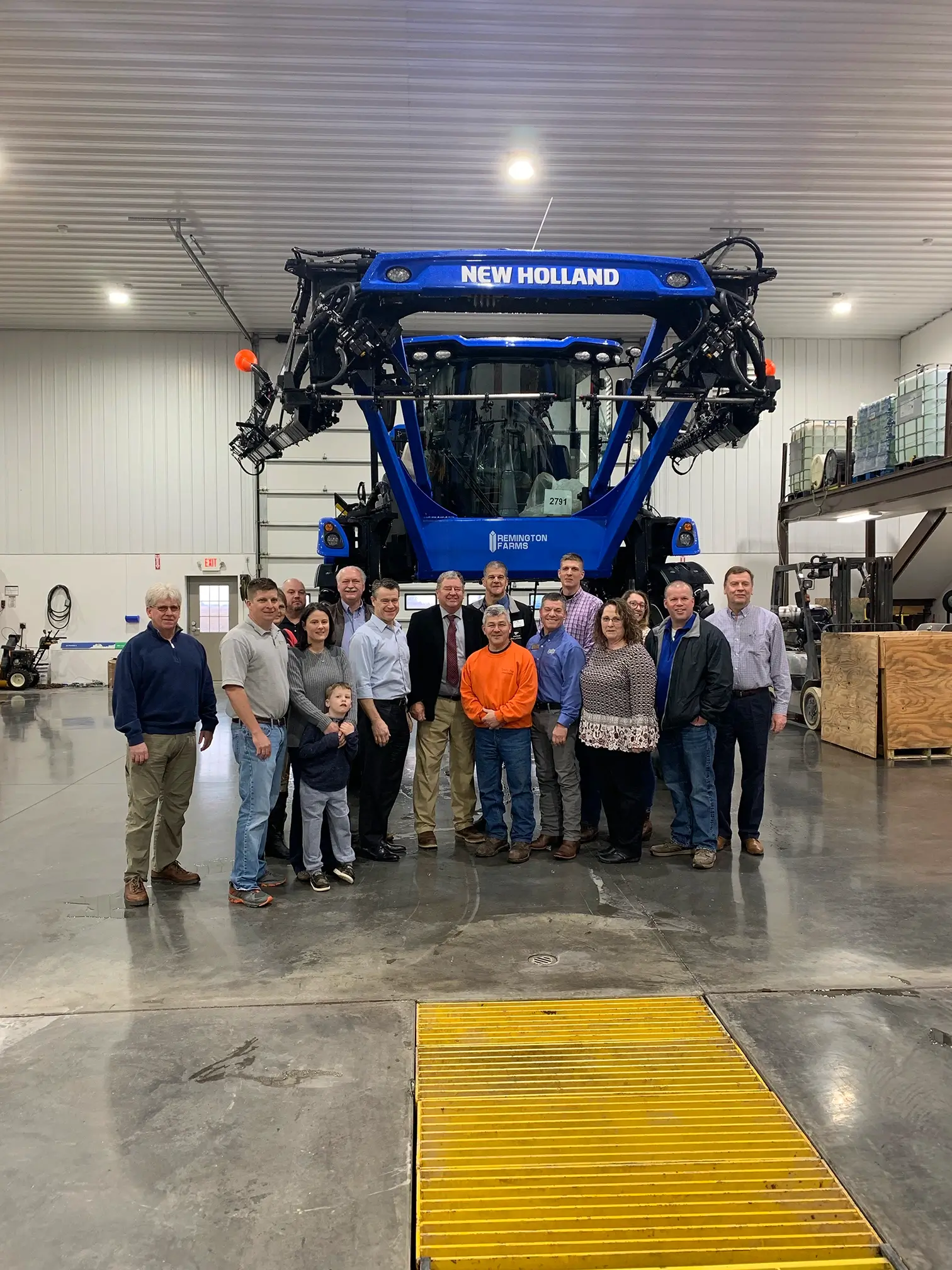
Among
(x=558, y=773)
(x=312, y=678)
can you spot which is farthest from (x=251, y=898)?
(x=558, y=773)

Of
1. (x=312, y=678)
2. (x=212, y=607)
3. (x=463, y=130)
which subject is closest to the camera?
(x=312, y=678)

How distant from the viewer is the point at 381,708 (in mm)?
4965

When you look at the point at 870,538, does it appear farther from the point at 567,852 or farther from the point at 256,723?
the point at 256,723

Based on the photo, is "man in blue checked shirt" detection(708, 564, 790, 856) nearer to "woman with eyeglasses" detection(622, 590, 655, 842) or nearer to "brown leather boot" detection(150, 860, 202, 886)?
"woman with eyeglasses" detection(622, 590, 655, 842)

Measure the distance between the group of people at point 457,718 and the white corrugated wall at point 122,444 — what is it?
12.6m

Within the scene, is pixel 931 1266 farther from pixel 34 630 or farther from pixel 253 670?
pixel 34 630

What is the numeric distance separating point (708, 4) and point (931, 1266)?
33.4 ft

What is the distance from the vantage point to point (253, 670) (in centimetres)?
432

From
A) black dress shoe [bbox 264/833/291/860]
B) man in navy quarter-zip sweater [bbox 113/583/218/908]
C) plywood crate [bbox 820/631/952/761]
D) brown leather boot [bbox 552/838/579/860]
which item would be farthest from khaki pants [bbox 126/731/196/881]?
plywood crate [bbox 820/631/952/761]

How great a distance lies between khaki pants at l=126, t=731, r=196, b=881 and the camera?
14.3 ft

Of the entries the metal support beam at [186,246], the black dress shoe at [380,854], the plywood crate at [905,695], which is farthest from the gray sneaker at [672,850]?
the metal support beam at [186,246]

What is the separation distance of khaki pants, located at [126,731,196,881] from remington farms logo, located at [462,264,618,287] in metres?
3.18

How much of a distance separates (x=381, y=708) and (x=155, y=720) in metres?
1.28

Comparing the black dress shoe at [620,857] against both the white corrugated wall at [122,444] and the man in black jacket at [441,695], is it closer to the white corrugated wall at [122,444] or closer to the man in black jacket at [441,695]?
the man in black jacket at [441,695]
